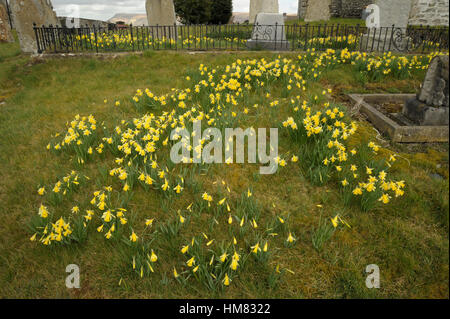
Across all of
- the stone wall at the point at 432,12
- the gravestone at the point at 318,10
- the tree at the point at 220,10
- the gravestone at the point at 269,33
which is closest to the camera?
the gravestone at the point at 269,33

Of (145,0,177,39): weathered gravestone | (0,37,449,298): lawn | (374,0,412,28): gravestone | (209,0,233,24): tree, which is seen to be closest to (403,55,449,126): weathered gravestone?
(0,37,449,298): lawn

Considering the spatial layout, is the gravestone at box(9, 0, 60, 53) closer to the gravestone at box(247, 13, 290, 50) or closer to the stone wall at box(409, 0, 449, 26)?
the gravestone at box(247, 13, 290, 50)

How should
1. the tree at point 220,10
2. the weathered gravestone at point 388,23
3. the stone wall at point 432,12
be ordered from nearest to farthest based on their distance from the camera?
the weathered gravestone at point 388,23 → the stone wall at point 432,12 → the tree at point 220,10

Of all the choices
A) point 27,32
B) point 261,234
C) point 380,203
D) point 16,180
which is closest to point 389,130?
point 380,203

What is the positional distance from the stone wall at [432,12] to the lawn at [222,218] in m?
17.5

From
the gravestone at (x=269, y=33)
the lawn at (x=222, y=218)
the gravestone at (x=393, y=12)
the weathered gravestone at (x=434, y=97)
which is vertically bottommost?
the lawn at (x=222, y=218)

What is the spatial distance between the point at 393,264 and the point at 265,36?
8290 mm

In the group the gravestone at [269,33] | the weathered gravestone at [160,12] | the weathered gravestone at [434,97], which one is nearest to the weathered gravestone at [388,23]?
the gravestone at [269,33]

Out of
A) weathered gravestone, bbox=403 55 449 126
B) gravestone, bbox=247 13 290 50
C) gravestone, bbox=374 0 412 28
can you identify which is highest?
gravestone, bbox=374 0 412 28

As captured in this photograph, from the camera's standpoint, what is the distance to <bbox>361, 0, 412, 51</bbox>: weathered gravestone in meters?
8.54

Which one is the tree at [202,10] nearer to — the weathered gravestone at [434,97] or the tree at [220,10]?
the tree at [220,10]

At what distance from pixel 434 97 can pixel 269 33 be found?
20.4ft

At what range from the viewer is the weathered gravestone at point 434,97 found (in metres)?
3.81

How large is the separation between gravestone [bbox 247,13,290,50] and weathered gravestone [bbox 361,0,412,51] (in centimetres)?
249
